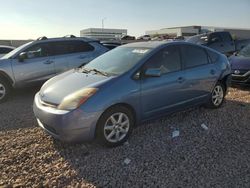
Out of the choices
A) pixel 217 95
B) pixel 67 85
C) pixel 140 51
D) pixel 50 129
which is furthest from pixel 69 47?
pixel 50 129

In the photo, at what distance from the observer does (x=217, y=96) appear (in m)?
5.97

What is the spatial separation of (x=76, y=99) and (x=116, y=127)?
2.54 feet

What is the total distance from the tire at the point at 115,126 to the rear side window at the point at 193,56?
1666 millimetres

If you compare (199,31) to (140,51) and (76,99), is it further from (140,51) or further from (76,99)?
(76,99)

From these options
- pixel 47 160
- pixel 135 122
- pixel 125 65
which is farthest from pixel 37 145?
pixel 125 65

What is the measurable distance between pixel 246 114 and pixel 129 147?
287 centimetres

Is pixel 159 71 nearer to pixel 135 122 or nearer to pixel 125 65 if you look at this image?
pixel 125 65

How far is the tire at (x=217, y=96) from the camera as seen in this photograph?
5.84 meters

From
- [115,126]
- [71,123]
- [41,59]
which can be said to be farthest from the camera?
[41,59]

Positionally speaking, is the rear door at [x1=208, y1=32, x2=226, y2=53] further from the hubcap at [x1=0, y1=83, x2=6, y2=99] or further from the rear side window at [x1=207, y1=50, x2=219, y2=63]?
the hubcap at [x1=0, y1=83, x2=6, y2=99]

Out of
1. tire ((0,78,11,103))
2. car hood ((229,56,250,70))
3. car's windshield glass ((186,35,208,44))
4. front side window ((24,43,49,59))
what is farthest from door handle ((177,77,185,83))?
car's windshield glass ((186,35,208,44))

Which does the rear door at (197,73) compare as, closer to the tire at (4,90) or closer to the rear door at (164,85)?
the rear door at (164,85)

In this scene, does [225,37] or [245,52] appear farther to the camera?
[225,37]

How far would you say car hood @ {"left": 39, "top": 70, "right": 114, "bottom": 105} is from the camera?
4.09 m
